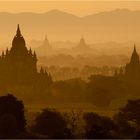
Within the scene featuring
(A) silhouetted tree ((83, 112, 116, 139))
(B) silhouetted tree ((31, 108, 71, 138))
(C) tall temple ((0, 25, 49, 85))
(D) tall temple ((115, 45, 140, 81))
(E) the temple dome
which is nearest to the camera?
(A) silhouetted tree ((83, 112, 116, 139))

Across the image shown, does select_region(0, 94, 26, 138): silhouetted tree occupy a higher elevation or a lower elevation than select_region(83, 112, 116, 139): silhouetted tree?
higher

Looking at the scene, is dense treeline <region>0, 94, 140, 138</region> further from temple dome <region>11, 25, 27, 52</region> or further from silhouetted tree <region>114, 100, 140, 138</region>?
temple dome <region>11, 25, 27, 52</region>

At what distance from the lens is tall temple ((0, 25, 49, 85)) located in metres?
107

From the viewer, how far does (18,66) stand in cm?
10825

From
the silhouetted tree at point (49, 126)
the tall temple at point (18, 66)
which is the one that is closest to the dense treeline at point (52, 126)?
the silhouetted tree at point (49, 126)

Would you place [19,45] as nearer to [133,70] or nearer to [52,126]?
[133,70]

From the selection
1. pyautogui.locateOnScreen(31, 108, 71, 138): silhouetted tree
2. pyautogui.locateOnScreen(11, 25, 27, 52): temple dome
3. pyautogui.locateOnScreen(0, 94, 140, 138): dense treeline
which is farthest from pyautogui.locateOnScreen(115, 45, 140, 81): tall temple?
pyautogui.locateOnScreen(31, 108, 71, 138): silhouetted tree

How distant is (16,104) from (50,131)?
18.8 feet

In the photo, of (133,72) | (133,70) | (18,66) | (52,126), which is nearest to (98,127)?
(52,126)

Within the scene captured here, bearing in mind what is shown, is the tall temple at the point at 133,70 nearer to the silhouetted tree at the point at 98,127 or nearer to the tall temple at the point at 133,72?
the tall temple at the point at 133,72

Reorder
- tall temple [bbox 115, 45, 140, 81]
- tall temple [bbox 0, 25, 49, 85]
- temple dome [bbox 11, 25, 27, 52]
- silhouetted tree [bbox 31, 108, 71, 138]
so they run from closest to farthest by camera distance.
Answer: silhouetted tree [bbox 31, 108, 71, 138], tall temple [bbox 0, 25, 49, 85], temple dome [bbox 11, 25, 27, 52], tall temple [bbox 115, 45, 140, 81]

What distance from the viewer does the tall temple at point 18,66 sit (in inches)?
4223

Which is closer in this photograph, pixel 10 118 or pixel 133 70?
pixel 10 118

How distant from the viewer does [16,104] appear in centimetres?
5353
